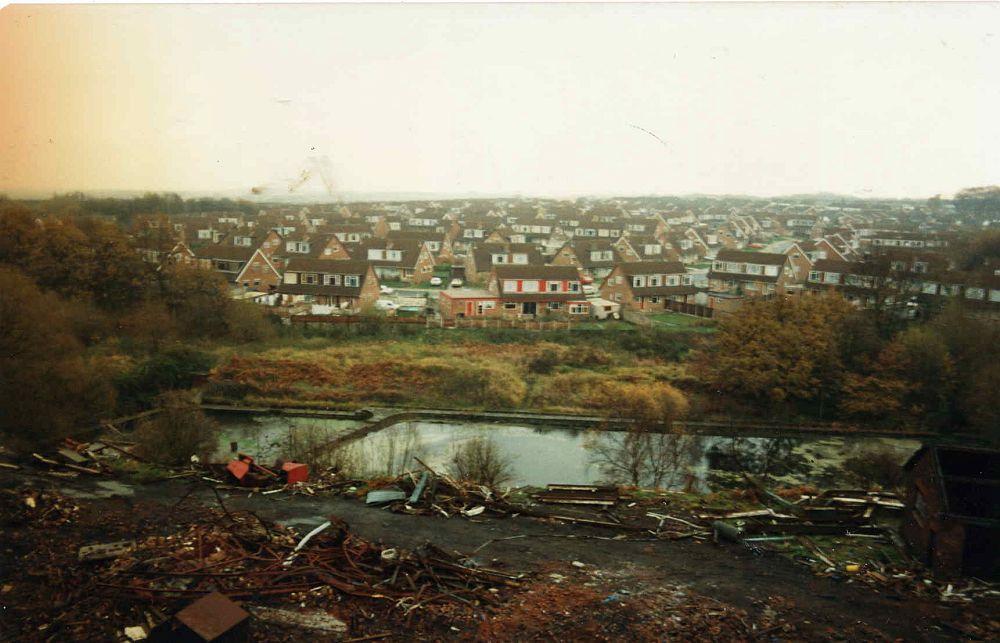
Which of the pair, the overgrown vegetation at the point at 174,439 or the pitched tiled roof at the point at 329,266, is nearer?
the overgrown vegetation at the point at 174,439

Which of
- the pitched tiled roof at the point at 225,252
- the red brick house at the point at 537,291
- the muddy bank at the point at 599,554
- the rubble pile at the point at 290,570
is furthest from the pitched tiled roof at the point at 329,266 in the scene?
the rubble pile at the point at 290,570

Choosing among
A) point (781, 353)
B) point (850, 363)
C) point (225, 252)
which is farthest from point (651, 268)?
point (225, 252)

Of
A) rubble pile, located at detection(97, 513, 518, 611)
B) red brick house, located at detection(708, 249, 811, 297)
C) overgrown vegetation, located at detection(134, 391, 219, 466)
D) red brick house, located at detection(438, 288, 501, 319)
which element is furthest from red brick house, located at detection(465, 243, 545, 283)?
rubble pile, located at detection(97, 513, 518, 611)

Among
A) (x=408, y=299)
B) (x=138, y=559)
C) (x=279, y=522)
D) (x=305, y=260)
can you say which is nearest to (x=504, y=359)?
(x=408, y=299)

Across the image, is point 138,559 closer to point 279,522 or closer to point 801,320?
point 279,522

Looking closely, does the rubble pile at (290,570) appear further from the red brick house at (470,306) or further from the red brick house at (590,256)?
the red brick house at (590,256)

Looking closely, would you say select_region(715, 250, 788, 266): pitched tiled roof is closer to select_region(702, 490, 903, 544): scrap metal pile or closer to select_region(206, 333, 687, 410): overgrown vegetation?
select_region(206, 333, 687, 410): overgrown vegetation

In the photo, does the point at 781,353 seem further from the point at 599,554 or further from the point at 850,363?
the point at 599,554
